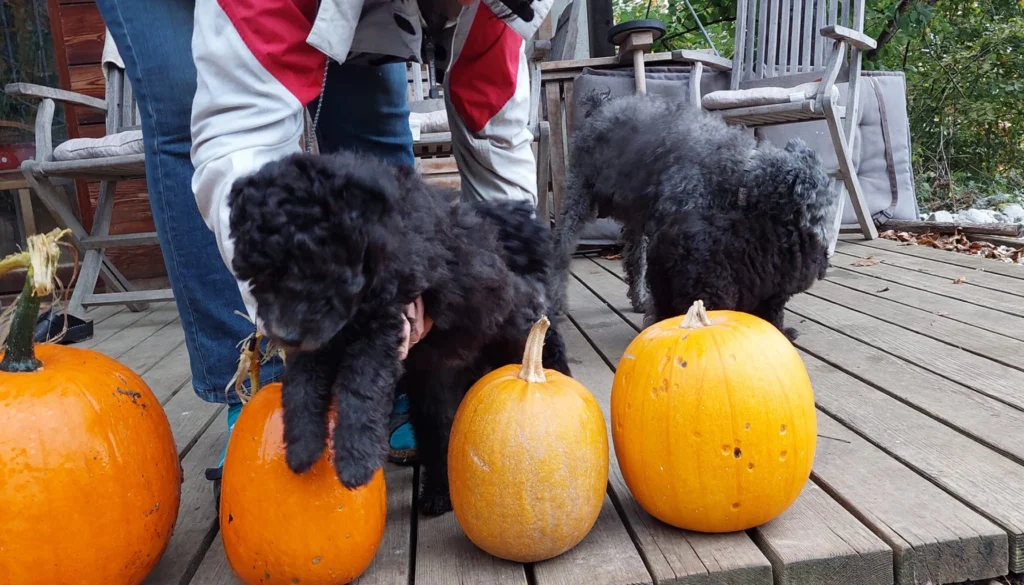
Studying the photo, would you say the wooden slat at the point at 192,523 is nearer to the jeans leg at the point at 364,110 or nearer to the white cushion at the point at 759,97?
the jeans leg at the point at 364,110

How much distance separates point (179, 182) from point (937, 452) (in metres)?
1.98

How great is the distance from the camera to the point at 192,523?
170 cm

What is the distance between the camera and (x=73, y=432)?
130cm

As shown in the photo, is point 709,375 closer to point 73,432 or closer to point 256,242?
point 256,242

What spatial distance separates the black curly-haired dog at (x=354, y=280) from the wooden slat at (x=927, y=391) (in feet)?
4.29

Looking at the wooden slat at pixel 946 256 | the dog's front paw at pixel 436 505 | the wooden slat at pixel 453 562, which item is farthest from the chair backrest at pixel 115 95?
the wooden slat at pixel 946 256

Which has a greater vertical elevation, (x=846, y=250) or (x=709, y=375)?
(x=709, y=375)

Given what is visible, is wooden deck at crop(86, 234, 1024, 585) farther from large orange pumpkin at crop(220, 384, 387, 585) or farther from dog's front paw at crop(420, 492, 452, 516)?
large orange pumpkin at crop(220, 384, 387, 585)

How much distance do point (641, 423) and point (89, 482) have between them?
106 centimetres

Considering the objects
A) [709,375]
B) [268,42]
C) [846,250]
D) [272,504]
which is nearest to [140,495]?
[272,504]

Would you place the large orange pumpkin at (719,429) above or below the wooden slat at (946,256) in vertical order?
above

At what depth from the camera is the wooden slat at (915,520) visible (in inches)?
53.6

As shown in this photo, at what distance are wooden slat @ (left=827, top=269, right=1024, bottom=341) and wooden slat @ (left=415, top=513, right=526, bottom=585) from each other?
2.31 m

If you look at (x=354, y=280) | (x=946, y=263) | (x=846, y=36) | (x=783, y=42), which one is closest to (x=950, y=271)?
(x=946, y=263)
